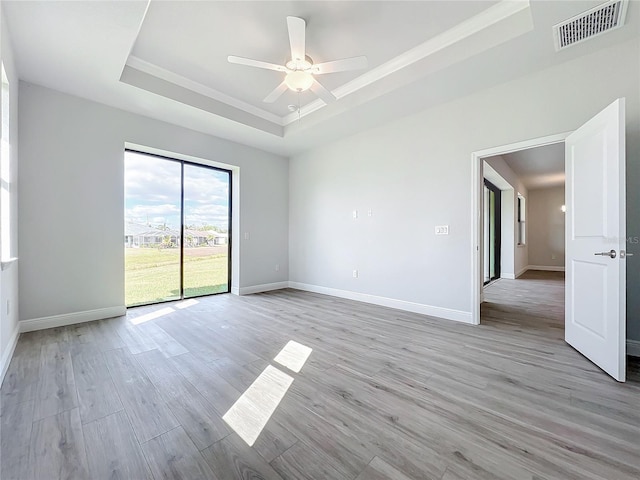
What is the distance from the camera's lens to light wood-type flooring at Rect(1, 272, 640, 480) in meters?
1.20

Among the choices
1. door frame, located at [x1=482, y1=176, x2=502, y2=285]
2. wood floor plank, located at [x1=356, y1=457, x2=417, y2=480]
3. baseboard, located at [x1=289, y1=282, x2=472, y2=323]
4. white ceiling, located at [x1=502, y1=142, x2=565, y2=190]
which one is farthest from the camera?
door frame, located at [x1=482, y1=176, x2=502, y2=285]

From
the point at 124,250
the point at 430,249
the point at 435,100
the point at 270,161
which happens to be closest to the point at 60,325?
the point at 124,250

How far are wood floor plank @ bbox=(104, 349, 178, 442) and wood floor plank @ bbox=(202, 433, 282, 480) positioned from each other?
35 cm

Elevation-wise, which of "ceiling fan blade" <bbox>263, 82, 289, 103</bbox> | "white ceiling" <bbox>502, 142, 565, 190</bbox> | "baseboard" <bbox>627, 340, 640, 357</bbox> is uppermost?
"white ceiling" <bbox>502, 142, 565, 190</bbox>

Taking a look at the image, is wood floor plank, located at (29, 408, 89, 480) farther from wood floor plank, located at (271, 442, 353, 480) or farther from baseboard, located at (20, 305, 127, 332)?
baseboard, located at (20, 305, 127, 332)

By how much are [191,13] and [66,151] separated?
2.29m

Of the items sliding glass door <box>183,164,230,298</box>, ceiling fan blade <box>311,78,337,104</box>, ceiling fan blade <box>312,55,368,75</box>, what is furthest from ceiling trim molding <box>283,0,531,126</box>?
sliding glass door <box>183,164,230,298</box>

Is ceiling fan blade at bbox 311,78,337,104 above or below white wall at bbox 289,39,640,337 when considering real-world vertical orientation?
above

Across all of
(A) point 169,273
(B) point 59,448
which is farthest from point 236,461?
(A) point 169,273

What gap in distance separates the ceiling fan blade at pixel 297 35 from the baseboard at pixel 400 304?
129 inches

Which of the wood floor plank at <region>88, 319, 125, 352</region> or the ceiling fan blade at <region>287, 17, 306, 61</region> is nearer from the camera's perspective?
the ceiling fan blade at <region>287, 17, 306, 61</region>

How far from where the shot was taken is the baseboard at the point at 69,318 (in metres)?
2.91

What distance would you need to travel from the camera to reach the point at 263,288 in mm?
5227

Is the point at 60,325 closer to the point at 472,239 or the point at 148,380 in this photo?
the point at 148,380
